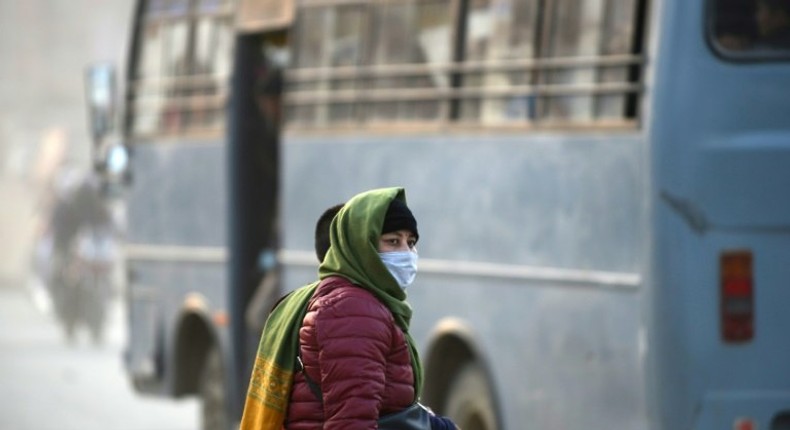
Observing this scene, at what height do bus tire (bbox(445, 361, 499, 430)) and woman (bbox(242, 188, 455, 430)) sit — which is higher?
woman (bbox(242, 188, 455, 430))

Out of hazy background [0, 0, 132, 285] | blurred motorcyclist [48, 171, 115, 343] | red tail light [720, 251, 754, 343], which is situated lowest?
hazy background [0, 0, 132, 285]

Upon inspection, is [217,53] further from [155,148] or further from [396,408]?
[396,408]

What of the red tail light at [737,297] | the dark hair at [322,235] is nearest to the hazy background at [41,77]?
the red tail light at [737,297]

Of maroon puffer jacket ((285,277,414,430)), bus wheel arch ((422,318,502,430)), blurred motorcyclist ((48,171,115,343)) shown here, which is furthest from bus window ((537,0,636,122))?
blurred motorcyclist ((48,171,115,343))

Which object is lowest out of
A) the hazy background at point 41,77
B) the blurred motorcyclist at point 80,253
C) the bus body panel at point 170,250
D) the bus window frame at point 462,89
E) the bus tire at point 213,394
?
the hazy background at point 41,77

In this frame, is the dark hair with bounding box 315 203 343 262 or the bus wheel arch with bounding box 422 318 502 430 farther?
Result: the bus wheel arch with bounding box 422 318 502 430

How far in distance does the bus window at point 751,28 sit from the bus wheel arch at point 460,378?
6.95 feet

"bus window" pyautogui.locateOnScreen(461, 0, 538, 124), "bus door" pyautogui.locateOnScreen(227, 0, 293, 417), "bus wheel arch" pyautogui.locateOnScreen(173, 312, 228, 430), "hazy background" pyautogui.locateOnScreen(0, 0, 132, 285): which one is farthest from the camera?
"hazy background" pyautogui.locateOnScreen(0, 0, 132, 285)

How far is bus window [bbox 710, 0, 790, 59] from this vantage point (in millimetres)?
8242

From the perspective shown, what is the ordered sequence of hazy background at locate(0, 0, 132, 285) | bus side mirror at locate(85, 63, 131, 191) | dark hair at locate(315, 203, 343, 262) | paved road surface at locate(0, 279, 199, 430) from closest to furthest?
dark hair at locate(315, 203, 343, 262)
bus side mirror at locate(85, 63, 131, 191)
paved road surface at locate(0, 279, 199, 430)
hazy background at locate(0, 0, 132, 285)

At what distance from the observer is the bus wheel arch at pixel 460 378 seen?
9984 mm

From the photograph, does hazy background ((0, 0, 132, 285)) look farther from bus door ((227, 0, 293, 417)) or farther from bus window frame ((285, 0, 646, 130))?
bus window frame ((285, 0, 646, 130))

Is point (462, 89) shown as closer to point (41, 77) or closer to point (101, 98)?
point (101, 98)

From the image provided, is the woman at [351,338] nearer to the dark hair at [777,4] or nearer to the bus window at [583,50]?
the dark hair at [777,4]
